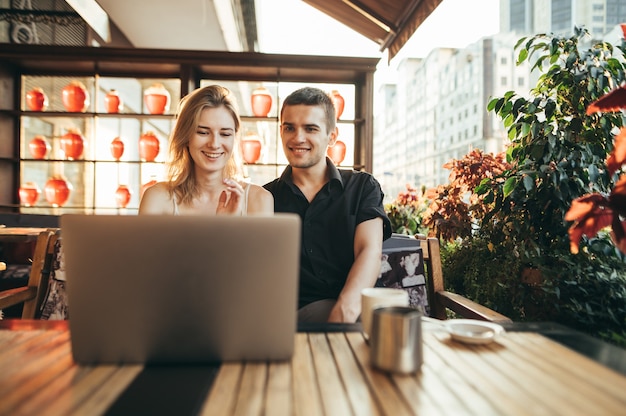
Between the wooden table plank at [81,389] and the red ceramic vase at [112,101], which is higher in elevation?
the red ceramic vase at [112,101]

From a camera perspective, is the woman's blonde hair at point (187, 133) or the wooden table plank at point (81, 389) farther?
the woman's blonde hair at point (187, 133)

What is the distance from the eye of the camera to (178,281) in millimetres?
667

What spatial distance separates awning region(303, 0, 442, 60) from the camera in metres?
3.26

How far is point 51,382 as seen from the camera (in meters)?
0.66

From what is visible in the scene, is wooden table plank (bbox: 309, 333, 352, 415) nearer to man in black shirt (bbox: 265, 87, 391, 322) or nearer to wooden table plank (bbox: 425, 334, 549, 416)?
wooden table plank (bbox: 425, 334, 549, 416)

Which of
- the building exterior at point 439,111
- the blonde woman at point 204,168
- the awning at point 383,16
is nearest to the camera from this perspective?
the blonde woman at point 204,168

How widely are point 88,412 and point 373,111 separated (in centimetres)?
352

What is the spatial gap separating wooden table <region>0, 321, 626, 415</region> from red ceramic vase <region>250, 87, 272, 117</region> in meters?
3.04

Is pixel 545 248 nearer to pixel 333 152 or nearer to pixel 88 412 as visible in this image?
pixel 333 152

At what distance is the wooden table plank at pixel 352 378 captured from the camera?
0.59 metres

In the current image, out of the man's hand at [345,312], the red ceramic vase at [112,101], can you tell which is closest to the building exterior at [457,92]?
the man's hand at [345,312]

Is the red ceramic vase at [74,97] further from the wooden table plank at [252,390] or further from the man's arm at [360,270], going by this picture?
the wooden table plank at [252,390]

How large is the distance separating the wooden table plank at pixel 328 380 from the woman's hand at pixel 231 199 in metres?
0.92

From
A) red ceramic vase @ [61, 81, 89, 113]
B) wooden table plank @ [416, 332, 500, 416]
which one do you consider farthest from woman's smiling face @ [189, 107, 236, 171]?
red ceramic vase @ [61, 81, 89, 113]
